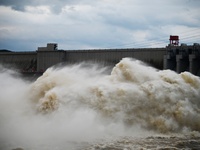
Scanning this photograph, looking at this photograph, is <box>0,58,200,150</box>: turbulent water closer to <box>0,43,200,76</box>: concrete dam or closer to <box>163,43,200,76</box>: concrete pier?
<box>163,43,200,76</box>: concrete pier

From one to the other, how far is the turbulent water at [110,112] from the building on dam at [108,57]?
578 inches

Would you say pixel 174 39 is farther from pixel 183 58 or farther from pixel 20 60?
pixel 20 60

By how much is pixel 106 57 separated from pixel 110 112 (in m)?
25.7

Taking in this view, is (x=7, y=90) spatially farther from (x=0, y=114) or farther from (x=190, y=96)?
(x=190, y=96)

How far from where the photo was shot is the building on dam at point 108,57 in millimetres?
36094

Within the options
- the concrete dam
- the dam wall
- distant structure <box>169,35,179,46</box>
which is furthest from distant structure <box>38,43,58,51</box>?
distant structure <box>169,35,179,46</box>

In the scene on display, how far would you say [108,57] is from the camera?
44.7m

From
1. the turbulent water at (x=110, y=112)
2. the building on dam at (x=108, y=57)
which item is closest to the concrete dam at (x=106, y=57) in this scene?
the building on dam at (x=108, y=57)

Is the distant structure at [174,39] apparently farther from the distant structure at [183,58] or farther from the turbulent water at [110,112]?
the turbulent water at [110,112]

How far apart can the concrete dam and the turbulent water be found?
47.7 ft

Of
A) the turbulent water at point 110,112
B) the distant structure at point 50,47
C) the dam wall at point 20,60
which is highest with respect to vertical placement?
the distant structure at point 50,47

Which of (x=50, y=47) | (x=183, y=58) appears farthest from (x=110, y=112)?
(x=50, y=47)

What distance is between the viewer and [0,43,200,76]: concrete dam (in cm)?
3608

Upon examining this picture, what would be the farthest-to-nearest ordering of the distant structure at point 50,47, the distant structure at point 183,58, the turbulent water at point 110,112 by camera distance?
the distant structure at point 50,47 < the distant structure at point 183,58 < the turbulent water at point 110,112
